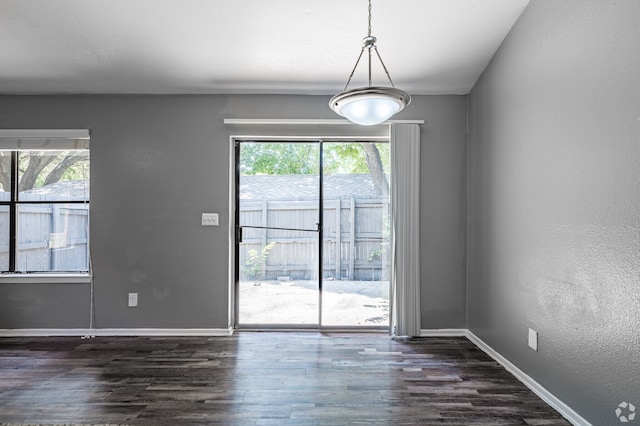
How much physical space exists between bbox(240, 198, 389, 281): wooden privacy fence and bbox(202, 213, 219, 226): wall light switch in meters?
0.39

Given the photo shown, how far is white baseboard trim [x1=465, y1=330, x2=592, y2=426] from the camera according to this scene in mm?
2200

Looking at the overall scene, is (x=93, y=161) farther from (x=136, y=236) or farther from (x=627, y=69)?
(x=627, y=69)

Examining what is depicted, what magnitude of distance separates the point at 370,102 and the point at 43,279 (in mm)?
3628

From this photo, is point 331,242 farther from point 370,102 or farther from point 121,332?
point 121,332

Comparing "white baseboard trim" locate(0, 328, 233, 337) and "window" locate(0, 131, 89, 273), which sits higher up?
"window" locate(0, 131, 89, 273)

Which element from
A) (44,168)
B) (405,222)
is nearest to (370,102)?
(405,222)

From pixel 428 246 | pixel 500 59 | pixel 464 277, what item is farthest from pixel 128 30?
pixel 464 277

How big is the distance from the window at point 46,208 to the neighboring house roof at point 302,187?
1610 millimetres

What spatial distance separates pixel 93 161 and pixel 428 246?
3369mm

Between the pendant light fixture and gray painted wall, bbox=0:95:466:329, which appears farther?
gray painted wall, bbox=0:95:466:329

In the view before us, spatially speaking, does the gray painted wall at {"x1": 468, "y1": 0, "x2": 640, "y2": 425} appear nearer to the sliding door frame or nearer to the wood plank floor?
the wood plank floor

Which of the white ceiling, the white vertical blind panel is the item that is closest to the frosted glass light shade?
the white ceiling

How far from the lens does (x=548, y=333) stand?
2.48 m

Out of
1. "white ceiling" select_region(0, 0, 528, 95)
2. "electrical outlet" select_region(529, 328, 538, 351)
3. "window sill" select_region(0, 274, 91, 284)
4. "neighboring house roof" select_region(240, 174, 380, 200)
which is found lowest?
"electrical outlet" select_region(529, 328, 538, 351)
